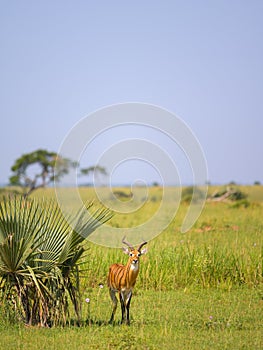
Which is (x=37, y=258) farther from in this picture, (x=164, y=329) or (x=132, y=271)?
(x=164, y=329)

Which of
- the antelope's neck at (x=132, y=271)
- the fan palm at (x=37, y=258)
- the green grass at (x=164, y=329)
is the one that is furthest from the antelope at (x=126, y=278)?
the fan palm at (x=37, y=258)

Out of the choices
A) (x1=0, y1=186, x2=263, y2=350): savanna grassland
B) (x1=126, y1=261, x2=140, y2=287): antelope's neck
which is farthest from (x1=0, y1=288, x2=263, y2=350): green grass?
(x1=126, y1=261, x2=140, y2=287): antelope's neck

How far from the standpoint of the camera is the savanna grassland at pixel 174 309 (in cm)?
723

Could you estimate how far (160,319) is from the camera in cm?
851

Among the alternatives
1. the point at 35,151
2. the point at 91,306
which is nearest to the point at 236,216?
the point at 91,306

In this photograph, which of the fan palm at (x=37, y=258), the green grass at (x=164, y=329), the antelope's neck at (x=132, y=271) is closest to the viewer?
the green grass at (x=164, y=329)

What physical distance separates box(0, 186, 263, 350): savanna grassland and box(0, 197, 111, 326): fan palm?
0.76 feet

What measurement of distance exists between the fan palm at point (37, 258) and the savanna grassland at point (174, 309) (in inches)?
9.2

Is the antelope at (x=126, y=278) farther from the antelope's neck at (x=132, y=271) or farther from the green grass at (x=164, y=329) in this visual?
the green grass at (x=164, y=329)

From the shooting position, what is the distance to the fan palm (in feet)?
24.8

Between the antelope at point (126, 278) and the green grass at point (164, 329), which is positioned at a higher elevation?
the antelope at point (126, 278)

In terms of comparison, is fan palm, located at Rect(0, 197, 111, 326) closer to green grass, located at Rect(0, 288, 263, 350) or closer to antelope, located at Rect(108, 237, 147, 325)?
green grass, located at Rect(0, 288, 263, 350)

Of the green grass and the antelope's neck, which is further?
the antelope's neck

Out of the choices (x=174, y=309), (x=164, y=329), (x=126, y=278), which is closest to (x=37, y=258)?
(x=126, y=278)
